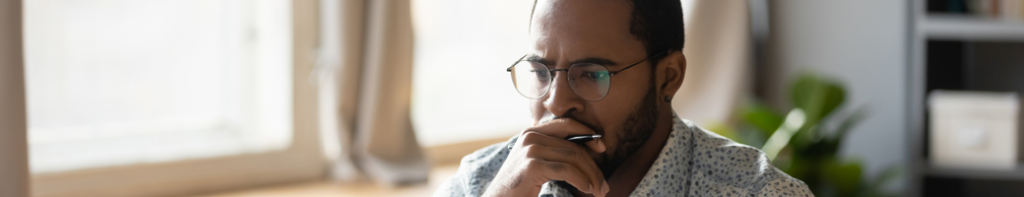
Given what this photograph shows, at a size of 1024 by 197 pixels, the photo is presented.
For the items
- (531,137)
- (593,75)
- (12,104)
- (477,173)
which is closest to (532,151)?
(531,137)

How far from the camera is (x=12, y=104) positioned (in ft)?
4.28

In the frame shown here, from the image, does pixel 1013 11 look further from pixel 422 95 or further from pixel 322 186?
pixel 322 186

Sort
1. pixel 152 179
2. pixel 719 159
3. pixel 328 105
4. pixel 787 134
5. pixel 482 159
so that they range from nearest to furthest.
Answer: pixel 719 159, pixel 482 159, pixel 152 179, pixel 328 105, pixel 787 134

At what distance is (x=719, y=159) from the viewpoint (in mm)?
1139

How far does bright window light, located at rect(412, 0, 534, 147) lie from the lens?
2.58 metres

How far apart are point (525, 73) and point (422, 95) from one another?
4.72 ft

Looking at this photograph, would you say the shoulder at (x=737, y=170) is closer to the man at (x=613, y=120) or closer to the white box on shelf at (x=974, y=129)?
the man at (x=613, y=120)

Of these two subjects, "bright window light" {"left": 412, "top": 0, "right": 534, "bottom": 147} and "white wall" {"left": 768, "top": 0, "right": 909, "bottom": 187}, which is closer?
"bright window light" {"left": 412, "top": 0, "right": 534, "bottom": 147}

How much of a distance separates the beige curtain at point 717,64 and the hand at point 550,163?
2036 mm

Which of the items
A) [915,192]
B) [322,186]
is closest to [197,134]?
Answer: [322,186]

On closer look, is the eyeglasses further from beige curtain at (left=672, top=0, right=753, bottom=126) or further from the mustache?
beige curtain at (left=672, top=0, right=753, bottom=126)

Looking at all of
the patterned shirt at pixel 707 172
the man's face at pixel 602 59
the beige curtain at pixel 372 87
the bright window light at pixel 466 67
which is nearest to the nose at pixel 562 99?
the man's face at pixel 602 59

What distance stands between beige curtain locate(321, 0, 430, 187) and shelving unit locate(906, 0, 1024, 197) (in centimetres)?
153

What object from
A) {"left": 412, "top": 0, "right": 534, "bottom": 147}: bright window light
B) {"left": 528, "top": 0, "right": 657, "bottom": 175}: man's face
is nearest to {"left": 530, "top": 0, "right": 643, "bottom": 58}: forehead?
{"left": 528, "top": 0, "right": 657, "bottom": 175}: man's face
